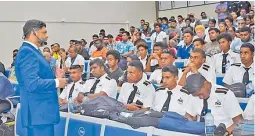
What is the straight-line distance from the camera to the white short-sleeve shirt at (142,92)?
15.3 feet

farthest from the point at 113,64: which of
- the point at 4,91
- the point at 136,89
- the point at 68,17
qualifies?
the point at 68,17

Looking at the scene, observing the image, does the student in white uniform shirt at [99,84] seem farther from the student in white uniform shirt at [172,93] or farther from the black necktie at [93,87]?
the student in white uniform shirt at [172,93]

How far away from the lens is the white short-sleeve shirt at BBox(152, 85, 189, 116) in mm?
4123

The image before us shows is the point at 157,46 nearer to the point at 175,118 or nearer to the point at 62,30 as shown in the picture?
the point at 175,118

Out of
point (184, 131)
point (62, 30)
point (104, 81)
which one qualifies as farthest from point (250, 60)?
point (62, 30)

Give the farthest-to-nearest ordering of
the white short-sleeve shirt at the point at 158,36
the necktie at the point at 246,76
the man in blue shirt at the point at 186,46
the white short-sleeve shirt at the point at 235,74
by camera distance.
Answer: the white short-sleeve shirt at the point at 158,36
the man in blue shirt at the point at 186,46
the white short-sleeve shirt at the point at 235,74
the necktie at the point at 246,76

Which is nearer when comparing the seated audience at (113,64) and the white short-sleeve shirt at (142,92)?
the white short-sleeve shirt at (142,92)

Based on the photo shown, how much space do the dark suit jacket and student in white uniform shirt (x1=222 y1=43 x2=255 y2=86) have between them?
8.27 ft

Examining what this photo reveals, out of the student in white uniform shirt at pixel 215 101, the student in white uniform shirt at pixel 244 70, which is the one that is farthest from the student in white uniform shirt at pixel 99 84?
the student in white uniform shirt at pixel 215 101

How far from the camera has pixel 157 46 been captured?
6965 millimetres

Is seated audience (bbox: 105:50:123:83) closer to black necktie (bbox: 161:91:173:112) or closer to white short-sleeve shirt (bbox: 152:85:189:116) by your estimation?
white short-sleeve shirt (bbox: 152:85:189:116)

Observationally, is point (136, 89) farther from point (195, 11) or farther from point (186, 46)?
point (195, 11)

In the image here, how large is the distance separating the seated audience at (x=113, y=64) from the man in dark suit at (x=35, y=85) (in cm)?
252

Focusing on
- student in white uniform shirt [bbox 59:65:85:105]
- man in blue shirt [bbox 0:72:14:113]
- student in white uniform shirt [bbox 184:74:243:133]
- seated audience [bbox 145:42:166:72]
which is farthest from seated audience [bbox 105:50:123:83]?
student in white uniform shirt [bbox 184:74:243:133]
